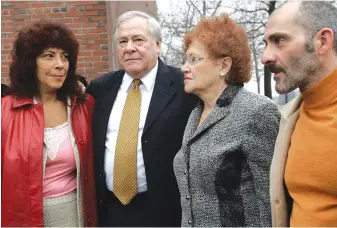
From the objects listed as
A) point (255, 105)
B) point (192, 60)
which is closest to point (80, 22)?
point (192, 60)

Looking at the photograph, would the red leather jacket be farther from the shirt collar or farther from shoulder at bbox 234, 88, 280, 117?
shoulder at bbox 234, 88, 280, 117

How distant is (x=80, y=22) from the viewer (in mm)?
6898

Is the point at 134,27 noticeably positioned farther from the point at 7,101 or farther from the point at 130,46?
the point at 7,101

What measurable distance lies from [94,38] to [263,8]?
4151mm

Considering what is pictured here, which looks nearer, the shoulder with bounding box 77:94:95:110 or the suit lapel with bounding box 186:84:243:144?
the suit lapel with bounding box 186:84:243:144

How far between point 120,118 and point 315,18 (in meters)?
1.53

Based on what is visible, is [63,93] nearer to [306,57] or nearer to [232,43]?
[232,43]

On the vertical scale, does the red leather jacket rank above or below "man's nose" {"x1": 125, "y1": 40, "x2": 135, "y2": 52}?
below

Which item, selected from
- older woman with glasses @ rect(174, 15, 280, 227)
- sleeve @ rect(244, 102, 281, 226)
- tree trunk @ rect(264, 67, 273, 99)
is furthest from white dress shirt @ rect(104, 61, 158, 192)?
tree trunk @ rect(264, 67, 273, 99)

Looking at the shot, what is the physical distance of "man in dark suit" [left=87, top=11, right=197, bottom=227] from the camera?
2918 mm

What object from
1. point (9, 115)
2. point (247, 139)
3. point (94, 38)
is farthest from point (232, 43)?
point (94, 38)

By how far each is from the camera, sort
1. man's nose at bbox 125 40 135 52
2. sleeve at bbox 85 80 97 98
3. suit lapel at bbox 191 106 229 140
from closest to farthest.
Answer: suit lapel at bbox 191 106 229 140
man's nose at bbox 125 40 135 52
sleeve at bbox 85 80 97 98

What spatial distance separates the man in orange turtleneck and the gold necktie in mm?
1109

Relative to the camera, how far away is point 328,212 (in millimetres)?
1850
